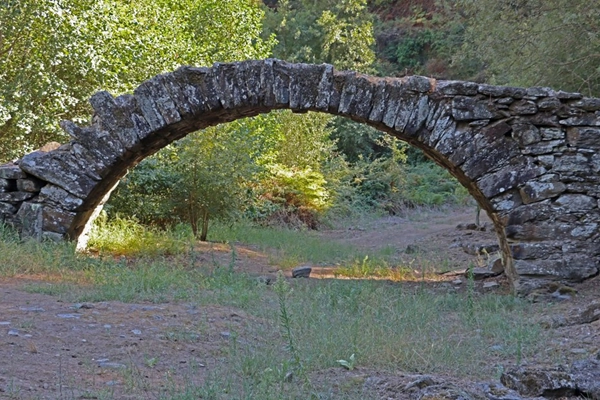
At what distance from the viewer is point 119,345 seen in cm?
488

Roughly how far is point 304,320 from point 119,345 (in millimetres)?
1422

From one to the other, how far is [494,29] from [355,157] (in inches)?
501

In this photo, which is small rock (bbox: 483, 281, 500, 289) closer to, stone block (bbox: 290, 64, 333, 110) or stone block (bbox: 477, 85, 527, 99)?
stone block (bbox: 477, 85, 527, 99)

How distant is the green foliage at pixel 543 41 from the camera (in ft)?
36.7

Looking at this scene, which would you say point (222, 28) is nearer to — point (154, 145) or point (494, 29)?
point (494, 29)

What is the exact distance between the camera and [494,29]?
12586 millimetres

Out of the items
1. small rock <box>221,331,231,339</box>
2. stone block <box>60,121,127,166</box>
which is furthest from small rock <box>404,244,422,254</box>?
small rock <box>221,331,231,339</box>

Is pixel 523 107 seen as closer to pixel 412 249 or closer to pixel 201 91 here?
pixel 201 91

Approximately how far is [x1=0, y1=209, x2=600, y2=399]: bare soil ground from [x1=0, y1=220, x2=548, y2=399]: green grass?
0.35 ft

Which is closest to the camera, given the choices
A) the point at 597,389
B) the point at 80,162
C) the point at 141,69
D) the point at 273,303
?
the point at 597,389

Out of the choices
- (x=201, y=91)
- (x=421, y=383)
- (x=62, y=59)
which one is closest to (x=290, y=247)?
(x=201, y=91)

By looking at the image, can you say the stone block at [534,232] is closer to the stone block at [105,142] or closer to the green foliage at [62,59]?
the stone block at [105,142]

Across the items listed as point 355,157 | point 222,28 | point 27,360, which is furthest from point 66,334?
point 355,157

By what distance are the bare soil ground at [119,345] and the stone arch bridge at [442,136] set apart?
2.11ft
